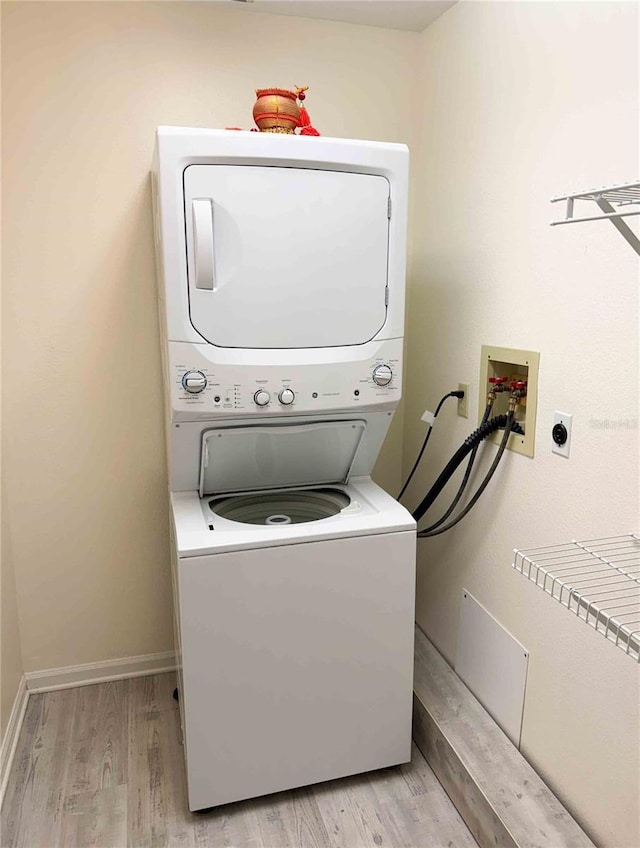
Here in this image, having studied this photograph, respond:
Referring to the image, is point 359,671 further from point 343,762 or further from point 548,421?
point 548,421

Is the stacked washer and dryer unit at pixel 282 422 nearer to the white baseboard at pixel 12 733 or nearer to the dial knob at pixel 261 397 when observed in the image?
the dial knob at pixel 261 397

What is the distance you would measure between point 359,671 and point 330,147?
1.44 meters

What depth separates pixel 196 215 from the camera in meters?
1.52

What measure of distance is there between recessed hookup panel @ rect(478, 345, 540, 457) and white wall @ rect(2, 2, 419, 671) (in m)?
0.97

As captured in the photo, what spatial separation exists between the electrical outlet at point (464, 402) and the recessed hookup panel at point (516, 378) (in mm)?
83

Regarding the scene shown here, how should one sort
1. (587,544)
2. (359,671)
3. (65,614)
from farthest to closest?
(65,614)
(359,671)
(587,544)

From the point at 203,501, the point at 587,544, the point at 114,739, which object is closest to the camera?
the point at 587,544

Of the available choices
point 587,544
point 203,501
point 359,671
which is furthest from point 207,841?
point 587,544

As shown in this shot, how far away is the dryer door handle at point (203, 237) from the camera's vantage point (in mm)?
1522

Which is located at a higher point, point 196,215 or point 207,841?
point 196,215

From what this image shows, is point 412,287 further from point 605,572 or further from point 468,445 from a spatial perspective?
point 605,572

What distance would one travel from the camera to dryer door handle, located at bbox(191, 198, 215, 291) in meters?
1.52

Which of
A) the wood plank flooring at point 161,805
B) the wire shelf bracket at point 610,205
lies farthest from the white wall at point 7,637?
the wire shelf bracket at point 610,205

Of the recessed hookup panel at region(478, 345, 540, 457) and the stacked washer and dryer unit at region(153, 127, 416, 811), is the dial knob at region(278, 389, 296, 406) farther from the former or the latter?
the recessed hookup panel at region(478, 345, 540, 457)
